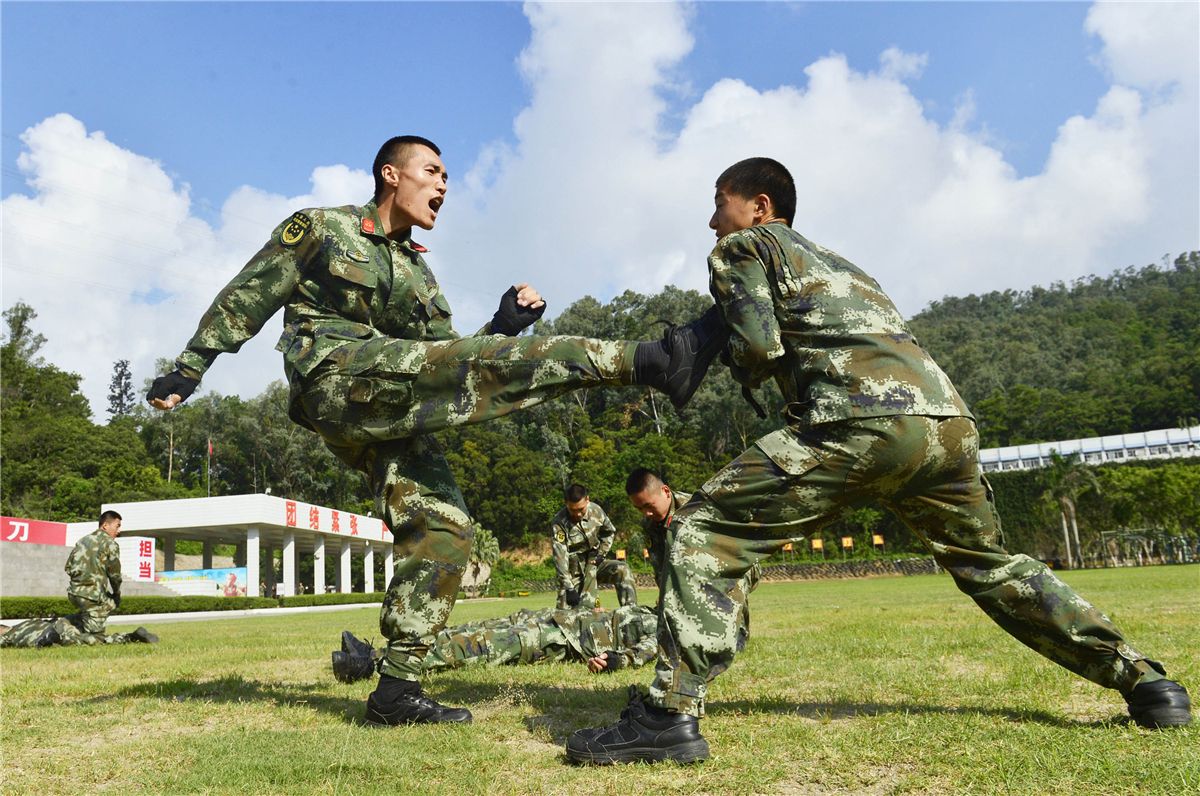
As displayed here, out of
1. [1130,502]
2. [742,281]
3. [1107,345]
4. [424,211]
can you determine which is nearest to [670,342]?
[742,281]

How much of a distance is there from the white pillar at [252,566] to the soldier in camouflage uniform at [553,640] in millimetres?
34846

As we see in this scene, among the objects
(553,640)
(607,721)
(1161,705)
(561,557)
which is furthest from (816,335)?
(561,557)

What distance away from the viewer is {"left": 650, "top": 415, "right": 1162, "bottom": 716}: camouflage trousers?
9.85 ft

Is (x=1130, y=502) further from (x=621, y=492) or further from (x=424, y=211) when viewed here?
(x=424, y=211)

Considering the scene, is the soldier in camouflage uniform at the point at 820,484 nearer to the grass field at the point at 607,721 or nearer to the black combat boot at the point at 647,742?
the black combat boot at the point at 647,742

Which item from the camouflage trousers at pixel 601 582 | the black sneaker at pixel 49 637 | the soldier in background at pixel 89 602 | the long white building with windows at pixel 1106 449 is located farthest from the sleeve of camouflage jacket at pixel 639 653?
the long white building with windows at pixel 1106 449

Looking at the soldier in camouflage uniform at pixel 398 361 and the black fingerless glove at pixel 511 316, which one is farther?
the black fingerless glove at pixel 511 316

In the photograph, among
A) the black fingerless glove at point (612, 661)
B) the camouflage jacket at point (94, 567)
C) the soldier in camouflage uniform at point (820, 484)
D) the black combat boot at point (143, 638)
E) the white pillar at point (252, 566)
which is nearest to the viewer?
the soldier in camouflage uniform at point (820, 484)

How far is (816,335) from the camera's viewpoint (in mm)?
3133

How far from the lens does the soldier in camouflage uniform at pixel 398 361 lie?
355 cm

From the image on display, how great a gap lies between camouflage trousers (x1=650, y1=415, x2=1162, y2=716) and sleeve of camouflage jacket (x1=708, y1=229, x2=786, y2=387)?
0.95 feet

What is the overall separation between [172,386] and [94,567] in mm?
9418

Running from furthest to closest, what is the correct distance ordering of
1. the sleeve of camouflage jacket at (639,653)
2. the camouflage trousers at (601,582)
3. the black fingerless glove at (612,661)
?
the camouflage trousers at (601,582), the sleeve of camouflage jacket at (639,653), the black fingerless glove at (612,661)

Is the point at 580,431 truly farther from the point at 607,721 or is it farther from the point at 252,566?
the point at 607,721
